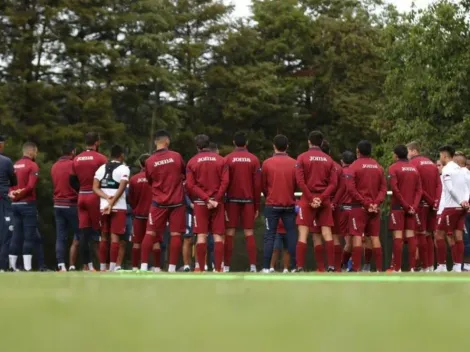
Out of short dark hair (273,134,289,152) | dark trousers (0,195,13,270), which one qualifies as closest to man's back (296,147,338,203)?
short dark hair (273,134,289,152)

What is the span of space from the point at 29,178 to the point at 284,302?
12261 millimetres

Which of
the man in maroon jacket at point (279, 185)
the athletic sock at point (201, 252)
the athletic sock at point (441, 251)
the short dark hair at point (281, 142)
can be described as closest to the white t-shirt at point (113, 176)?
the athletic sock at point (201, 252)

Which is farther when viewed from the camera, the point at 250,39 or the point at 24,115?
the point at 250,39

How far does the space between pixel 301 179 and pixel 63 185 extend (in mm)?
4205

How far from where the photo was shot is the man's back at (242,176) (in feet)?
45.0

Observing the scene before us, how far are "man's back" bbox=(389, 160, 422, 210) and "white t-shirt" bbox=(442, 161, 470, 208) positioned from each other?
45.0 inches

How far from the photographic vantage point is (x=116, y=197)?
1442 cm

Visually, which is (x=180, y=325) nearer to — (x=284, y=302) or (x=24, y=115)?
(x=284, y=302)

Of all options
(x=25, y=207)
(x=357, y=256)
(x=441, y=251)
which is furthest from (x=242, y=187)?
(x=441, y=251)

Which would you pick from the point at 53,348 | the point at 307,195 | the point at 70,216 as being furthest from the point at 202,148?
the point at 53,348

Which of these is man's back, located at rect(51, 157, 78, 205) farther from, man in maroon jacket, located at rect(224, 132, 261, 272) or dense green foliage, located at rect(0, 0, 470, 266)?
dense green foliage, located at rect(0, 0, 470, 266)

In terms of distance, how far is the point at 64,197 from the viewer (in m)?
15.6

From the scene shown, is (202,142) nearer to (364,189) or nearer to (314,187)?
(314,187)

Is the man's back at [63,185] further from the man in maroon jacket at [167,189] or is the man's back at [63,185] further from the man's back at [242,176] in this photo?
the man's back at [242,176]
